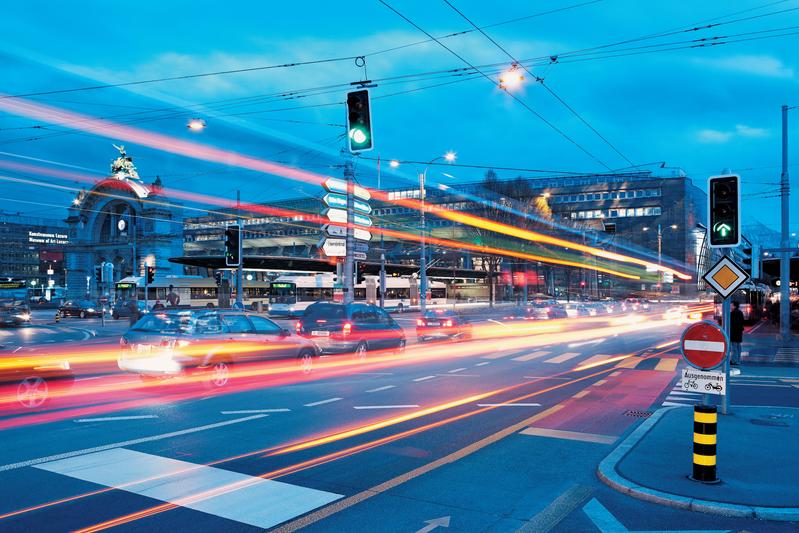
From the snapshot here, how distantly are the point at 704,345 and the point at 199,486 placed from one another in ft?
19.0

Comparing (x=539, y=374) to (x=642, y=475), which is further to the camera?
(x=539, y=374)

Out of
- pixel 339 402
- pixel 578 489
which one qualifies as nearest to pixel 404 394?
pixel 339 402

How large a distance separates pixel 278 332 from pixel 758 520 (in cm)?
1101

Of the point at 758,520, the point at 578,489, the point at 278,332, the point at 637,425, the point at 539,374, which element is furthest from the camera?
the point at 539,374

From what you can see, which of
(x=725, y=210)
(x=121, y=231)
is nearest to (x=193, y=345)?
→ (x=725, y=210)

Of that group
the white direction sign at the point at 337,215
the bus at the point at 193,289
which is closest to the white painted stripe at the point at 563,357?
the white direction sign at the point at 337,215

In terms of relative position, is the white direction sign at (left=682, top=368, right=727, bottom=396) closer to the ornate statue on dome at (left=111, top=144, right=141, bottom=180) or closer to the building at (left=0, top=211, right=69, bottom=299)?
the ornate statue on dome at (left=111, top=144, right=141, bottom=180)

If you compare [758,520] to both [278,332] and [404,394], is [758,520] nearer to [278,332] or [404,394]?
[404,394]

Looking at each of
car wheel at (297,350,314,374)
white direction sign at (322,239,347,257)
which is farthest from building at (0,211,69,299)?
car wheel at (297,350,314,374)

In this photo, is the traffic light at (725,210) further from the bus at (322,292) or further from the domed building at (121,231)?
the domed building at (121,231)

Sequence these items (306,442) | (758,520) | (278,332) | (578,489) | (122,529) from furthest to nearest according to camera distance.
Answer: (278,332), (306,442), (578,489), (758,520), (122,529)

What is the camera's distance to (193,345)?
40.9 feet

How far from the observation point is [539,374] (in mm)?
16750

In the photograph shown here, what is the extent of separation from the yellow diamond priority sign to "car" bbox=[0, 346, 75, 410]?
1102 centimetres
